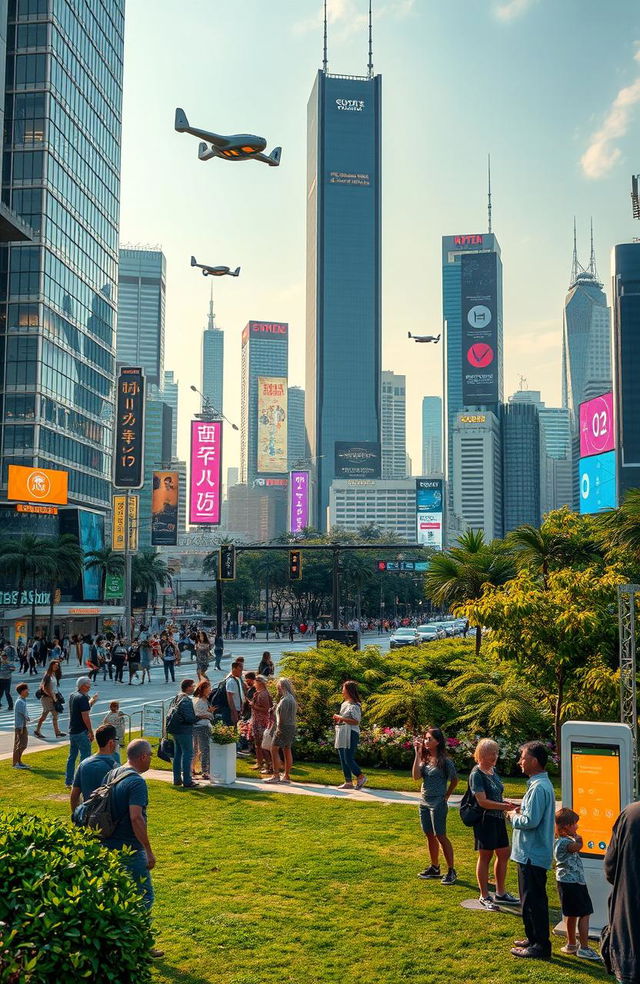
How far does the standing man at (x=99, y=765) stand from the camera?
8.55m

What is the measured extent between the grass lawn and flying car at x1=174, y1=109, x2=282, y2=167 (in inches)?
1186

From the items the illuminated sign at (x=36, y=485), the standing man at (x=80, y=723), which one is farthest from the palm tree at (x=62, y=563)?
the standing man at (x=80, y=723)

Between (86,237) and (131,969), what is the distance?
90501 millimetres

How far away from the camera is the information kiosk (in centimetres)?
842

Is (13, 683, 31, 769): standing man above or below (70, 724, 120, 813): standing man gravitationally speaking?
below

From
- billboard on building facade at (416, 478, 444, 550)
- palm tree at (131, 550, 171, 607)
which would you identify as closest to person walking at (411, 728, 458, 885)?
palm tree at (131, 550, 171, 607)

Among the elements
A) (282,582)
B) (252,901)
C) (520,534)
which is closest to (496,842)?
(252,901)

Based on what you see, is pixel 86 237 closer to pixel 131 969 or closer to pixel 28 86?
pixel 28 86

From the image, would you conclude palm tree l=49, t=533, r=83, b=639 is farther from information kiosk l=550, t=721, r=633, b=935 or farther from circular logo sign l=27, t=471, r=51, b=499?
information kiosk l=550, t=721, r=633, b=935

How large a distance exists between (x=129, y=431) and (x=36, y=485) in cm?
824

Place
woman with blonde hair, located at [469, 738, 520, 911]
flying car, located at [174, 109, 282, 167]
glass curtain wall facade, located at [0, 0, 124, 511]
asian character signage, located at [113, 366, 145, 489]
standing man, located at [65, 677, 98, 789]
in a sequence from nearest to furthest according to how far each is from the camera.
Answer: woman with blonde hair, located at [469, 738, 520, 911] → standing man, located at [65, 677, 98, 789] → flying car, located at [174, 109, 282, 167] → asian character signage, located at [113, 366, 145, 489] → glass curtain wall facade, located at [0, 0, 124, 511]

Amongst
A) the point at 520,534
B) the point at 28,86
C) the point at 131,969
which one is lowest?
the point at 131,969

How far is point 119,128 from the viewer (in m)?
99.2

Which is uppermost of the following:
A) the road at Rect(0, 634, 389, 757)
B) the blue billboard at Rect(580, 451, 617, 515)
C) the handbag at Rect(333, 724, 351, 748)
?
the blue billboard at Rect(580, 451, 617, 515)
